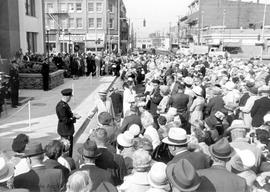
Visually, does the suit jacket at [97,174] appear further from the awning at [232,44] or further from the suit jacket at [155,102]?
the awning at [232,44]

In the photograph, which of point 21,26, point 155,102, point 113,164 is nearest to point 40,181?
point 113,164

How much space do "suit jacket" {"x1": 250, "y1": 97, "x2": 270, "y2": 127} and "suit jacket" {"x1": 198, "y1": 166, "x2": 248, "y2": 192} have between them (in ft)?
→ 13.6

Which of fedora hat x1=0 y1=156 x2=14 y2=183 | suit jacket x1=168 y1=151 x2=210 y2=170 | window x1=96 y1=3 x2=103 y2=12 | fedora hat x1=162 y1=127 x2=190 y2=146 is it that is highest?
window x1=96 y1=3 x2=103 y2=12

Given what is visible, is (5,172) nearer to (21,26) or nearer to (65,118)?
(65,118)

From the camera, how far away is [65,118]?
7141 mm

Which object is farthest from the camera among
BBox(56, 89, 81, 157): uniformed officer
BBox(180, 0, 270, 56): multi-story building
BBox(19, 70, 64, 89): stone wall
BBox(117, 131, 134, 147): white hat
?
BBox(180, 0, 270, 56): multi-story building

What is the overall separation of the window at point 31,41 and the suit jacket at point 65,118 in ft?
61.5

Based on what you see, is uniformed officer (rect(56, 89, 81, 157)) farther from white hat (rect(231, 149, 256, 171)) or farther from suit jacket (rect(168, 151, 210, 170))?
white hat (rect(231, 149, 256, 171))

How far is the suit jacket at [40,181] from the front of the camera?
13.1 feet

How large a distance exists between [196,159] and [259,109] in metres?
3.75

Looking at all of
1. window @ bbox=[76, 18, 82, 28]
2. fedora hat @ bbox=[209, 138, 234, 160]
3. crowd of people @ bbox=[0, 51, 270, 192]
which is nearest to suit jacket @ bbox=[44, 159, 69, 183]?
crowd of people @ bbox=[0, 51, 270, 192]

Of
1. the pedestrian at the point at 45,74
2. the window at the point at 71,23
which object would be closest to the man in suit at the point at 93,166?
the pedestrian at the point at 45,74

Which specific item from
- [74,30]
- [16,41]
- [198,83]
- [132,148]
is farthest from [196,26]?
[132,148]

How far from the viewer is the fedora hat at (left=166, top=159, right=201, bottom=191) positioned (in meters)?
3.35
